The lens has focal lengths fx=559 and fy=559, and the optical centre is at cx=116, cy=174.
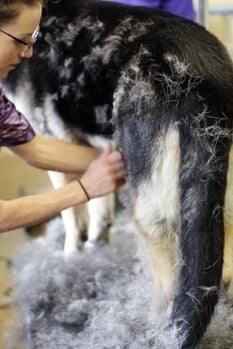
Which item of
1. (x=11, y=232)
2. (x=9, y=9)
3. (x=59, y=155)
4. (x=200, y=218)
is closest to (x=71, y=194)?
(x=59, y=155)

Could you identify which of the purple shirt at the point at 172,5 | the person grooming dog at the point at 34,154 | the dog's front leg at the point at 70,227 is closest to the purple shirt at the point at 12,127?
the person grooming dog at the point at 34,154

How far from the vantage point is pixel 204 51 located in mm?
1249

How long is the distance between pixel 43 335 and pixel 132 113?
0.62 metres

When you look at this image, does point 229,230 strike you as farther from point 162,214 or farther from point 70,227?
point 70,227

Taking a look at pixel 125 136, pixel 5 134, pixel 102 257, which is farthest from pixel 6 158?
pixel 125 136

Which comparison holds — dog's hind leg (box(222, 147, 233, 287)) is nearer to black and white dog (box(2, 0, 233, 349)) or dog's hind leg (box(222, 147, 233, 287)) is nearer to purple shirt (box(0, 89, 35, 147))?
black and white dog (box(2, 0, 233, 349))

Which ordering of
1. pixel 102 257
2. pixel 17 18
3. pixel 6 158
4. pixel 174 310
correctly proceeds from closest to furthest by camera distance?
pixel 17 18 < pixel 174 310 < pixel 102 257 < pixel 6 158

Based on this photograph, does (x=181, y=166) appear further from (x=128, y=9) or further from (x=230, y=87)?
(x=128, y=9)

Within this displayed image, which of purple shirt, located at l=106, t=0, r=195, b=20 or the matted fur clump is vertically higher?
purple shirt, located at l=106, t=0, r=195, b=20

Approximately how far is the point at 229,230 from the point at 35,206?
1.47ft

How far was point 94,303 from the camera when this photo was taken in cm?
152

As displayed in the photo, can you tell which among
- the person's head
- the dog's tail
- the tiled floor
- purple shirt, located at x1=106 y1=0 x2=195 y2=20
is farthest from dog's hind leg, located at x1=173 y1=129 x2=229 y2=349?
purple shirt, located at x1=106 y1=0 x2=195 y2=20

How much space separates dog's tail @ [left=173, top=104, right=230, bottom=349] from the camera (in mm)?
1114

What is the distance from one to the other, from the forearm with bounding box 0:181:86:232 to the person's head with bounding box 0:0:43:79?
31cm
